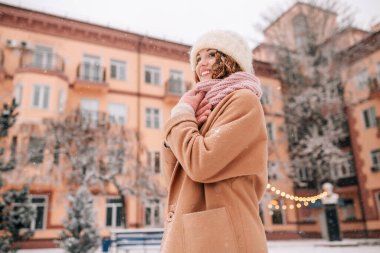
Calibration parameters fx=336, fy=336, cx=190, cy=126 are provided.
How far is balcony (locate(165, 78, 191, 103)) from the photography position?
73.2ft

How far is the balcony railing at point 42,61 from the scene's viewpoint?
18625mm

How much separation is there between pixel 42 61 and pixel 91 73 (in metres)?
2.80

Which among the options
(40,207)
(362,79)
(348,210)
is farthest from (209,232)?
(348,210)

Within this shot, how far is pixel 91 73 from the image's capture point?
20531 mm

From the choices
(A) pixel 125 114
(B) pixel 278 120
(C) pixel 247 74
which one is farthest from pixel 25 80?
(C) pixel 247 74

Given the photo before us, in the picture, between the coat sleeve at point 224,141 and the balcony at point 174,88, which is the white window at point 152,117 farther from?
the coat sleeve at point 224,141

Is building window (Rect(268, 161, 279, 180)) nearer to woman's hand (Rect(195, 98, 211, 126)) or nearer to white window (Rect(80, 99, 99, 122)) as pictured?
white window (Rect(80, 99, 99, 122))

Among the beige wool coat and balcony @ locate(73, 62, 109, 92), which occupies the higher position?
balcony @ locate(73, 62, 109, 92)

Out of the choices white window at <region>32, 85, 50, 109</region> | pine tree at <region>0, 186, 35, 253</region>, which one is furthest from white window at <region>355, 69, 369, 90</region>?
pine tree at <region>0, 186, 35, 253</region>

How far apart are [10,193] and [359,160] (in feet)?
73.0

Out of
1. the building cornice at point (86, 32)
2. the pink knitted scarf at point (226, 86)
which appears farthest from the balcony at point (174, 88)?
the pink knitted scarf at point (226, 86)

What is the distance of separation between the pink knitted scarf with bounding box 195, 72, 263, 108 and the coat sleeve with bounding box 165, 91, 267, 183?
6 cm

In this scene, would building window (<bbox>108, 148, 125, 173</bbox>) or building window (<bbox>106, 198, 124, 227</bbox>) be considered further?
building window (<bbox>106, 198, 124, 227</bbox>)

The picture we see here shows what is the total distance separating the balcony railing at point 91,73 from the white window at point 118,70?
0.83 m
